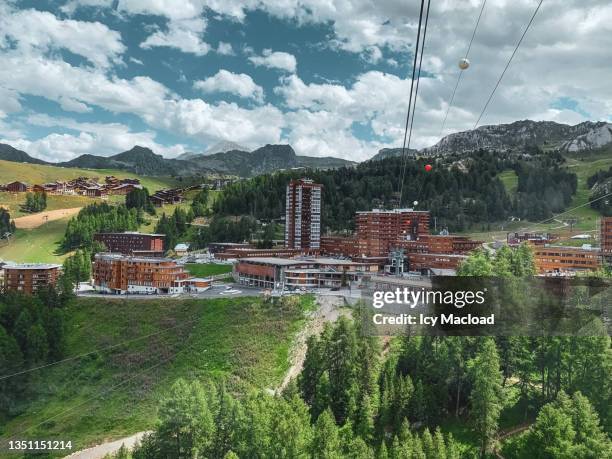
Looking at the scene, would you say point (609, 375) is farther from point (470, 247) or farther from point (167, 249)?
point (167, 249)

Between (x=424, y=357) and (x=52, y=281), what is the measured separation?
47294 mm

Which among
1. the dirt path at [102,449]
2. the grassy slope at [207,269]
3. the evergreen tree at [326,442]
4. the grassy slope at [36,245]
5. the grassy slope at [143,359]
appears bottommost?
the dirt path at [102,449]

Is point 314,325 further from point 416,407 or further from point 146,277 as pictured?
point 146,277

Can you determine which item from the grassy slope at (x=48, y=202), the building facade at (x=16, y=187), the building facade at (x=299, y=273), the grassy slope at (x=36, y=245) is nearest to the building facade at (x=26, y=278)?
the building facade at (x=299, y=273)

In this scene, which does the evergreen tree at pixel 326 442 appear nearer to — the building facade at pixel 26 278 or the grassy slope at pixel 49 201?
the building facade at pixel 26 278

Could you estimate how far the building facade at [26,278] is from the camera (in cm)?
5309

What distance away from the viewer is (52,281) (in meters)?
55.2

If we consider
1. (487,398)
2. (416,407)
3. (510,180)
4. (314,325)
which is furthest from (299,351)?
(510,180)

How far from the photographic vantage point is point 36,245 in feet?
276

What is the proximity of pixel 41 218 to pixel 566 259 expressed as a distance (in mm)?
99744

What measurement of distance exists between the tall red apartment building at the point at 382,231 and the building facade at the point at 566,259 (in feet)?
68.5

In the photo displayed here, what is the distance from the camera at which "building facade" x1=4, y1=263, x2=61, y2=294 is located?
5309cm

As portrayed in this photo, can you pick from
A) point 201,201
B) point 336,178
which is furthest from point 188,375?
point 336,178

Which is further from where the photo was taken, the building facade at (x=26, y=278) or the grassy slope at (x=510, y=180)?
the grassy slope at (x=510, y=180)
